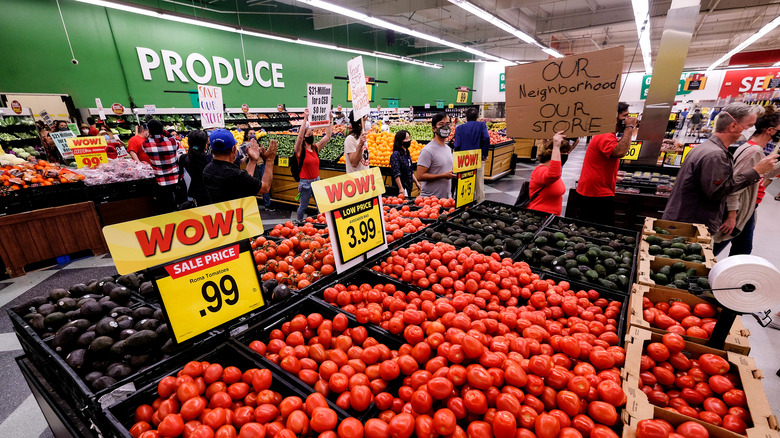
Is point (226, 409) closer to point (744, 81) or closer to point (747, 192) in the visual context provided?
point (747, 192)

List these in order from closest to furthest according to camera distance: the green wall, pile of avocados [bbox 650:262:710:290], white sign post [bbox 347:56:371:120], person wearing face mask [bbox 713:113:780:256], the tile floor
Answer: pile of avocados [bbox 650:262:710:290] → the tile floor → person wearing face mask [bbox 713:113:780:256] → white sign post [bbox 347:56:371:120] → the green wall

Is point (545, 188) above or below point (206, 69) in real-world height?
below

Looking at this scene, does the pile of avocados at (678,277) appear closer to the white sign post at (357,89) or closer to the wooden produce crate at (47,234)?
the white sign post at (357,89)

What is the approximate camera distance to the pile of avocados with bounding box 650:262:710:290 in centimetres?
178

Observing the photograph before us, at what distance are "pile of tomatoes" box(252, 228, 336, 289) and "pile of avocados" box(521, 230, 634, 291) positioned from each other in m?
1.45

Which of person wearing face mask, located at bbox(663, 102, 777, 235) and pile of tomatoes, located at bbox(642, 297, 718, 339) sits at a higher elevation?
person wearing face mask, located at bbox(663, 102, 777, 235)

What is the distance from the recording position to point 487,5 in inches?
518

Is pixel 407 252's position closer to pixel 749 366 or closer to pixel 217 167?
pixel 749 366

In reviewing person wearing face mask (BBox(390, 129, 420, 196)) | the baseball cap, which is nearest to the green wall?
the baseball cap

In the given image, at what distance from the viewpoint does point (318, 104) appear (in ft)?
13.7

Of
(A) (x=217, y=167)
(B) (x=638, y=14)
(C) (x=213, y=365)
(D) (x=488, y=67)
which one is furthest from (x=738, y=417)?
(D) (x=488, y=67)

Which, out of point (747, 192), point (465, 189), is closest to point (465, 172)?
point (465, 189)

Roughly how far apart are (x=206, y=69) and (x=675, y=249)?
620 inches

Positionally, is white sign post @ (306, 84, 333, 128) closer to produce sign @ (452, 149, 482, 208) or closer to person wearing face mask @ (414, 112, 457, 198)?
person wearing face mask @ (414, 112, 457, 198)
